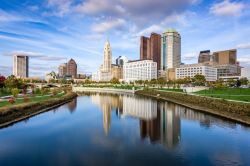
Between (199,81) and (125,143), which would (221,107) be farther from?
(199,81)

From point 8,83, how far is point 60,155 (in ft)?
195

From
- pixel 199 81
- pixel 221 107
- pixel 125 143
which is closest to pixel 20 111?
pixel 125 143

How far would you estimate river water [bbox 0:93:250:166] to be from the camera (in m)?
20.9

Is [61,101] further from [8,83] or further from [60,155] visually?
[60,155]

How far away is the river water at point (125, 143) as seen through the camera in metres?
20.9

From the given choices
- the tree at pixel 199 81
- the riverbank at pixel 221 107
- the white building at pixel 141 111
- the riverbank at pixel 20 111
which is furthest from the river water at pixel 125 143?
the tree at pixel 199 81

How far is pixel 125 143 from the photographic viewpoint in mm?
26047

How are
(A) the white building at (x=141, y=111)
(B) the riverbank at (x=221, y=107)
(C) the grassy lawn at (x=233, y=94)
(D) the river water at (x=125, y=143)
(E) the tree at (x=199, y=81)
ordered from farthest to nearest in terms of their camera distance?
(E) the tree at (x=199, y=81)
(C) the grassy lawn at (x=233, y=94)
(A) the white building at (x=141, y=111)
(B) the riverbank at (x=221, y=107)
(D) the river water at (x=125, y=143)

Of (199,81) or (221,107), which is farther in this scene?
(199,81)

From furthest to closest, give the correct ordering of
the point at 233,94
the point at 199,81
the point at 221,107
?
1. the point at 199,81
2. the point at 233,94
3. the point at 221,107

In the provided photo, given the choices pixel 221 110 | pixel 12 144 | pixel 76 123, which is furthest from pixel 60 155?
pixel 221 110

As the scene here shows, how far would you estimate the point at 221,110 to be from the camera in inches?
1698

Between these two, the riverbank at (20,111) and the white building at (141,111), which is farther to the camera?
the white building at (141,111)

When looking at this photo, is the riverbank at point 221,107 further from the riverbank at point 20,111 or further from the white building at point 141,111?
the riverbank at point 20,111
